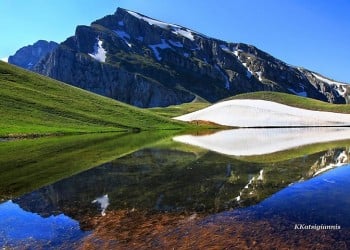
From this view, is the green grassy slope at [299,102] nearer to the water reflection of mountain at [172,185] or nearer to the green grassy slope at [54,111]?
the green grassy slope at [54,111]

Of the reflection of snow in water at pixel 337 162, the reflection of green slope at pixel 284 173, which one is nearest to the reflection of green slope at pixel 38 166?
the reflection of green slope at pixel 284 173

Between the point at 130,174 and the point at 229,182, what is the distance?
817 cm

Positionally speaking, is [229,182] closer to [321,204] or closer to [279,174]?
[279,174]

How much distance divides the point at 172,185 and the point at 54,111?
256ft

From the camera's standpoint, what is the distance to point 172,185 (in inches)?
995

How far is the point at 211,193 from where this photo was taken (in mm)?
22516

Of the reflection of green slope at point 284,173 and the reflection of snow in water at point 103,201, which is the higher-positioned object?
the reflection of green slope at point 284,173

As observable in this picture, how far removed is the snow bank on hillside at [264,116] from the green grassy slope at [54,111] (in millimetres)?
19216

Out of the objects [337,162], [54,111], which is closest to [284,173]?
[337,162]

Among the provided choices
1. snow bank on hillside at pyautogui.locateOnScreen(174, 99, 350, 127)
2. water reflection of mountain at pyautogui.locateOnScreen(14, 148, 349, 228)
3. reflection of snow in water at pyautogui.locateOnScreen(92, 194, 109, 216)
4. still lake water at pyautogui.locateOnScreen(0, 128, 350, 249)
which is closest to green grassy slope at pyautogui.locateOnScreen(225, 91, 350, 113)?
snow bank on hillside at pyautogui.locateOnScreen(174, 99, 350, 127)

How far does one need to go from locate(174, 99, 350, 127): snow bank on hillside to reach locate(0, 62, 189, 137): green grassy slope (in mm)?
19216

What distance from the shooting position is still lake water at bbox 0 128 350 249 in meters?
14.3

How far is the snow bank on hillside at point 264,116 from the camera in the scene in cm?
12169

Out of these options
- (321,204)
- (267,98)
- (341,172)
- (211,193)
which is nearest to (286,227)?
(321,204)
